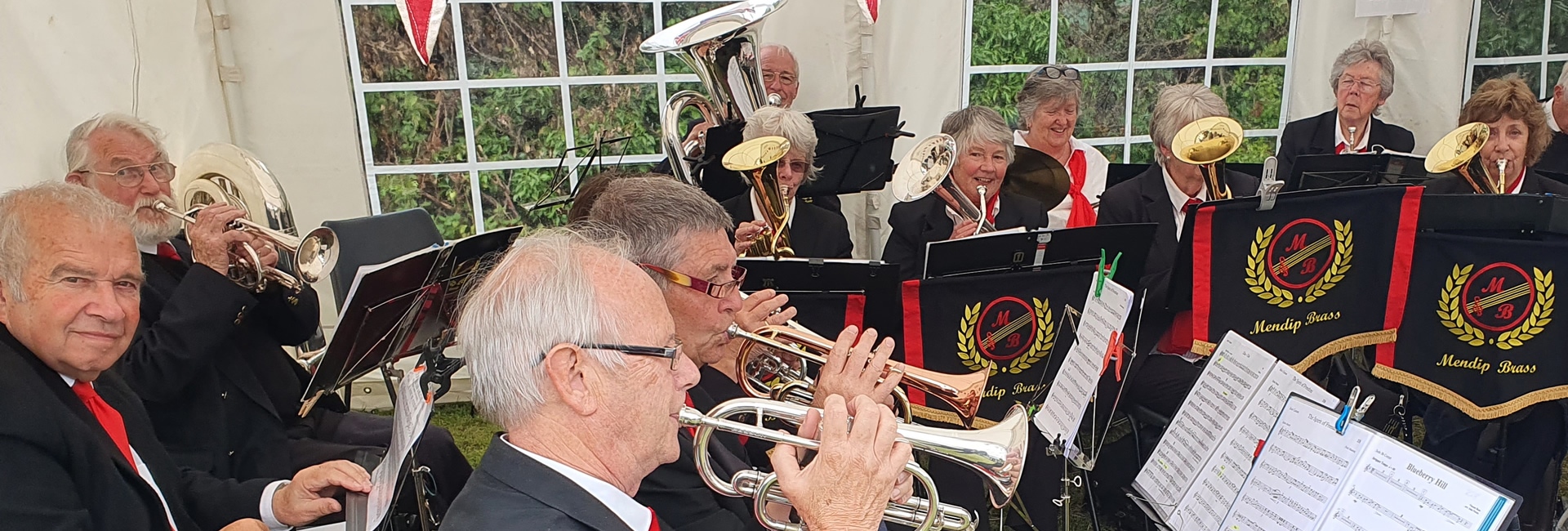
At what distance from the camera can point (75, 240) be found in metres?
2.16

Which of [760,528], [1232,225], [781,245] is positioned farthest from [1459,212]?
[760,528]

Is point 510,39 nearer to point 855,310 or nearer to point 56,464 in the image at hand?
point 855,310

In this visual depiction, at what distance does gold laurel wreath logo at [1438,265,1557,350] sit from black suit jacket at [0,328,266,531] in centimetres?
395

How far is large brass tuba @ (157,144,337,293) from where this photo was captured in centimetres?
313

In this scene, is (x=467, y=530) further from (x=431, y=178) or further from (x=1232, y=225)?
(x=431, y=178)

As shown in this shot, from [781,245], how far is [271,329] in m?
1.92

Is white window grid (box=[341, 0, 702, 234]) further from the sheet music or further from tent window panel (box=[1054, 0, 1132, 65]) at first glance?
the sheet music

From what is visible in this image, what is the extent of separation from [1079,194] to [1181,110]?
2.64ft

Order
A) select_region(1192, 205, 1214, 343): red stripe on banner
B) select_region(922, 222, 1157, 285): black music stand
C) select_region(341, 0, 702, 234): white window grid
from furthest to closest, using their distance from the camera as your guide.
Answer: select_region(341, 0, 702, 234): white window grid, select_region(1192, 205, 1214, 343): red stripe on banner, select_region(922, 222, 1157, 285): black music stand

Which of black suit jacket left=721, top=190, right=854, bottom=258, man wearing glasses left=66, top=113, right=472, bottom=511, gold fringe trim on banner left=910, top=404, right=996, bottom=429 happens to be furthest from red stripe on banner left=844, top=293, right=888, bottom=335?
man wearing glasses left=66, top=113, right=472, bottom=511

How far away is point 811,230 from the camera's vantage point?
172 inches

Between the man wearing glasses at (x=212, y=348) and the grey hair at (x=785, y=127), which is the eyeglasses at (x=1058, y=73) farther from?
the man wearing glasses at (x=212, y=348)

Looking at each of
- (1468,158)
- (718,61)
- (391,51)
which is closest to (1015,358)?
(718,61)

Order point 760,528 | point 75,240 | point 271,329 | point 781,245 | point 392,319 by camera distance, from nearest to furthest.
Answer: point 75,240 → point 760,528 → point 392,319 → point 271,329 → point 781,245
